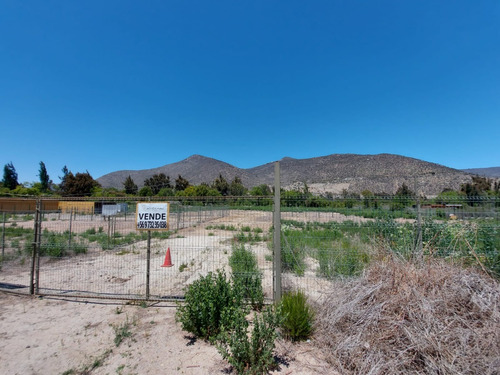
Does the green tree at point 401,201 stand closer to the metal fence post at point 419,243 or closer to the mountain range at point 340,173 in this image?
the metal fence post at point 419,243

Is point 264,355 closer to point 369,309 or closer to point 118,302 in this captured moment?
point 369,309

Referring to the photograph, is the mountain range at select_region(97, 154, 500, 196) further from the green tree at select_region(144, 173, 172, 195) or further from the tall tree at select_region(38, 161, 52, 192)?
the tall tree at select_region(38, 161, 52, 192)

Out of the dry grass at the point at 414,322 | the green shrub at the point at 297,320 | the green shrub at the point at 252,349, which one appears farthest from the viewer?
the green shrub at the point at 297,320

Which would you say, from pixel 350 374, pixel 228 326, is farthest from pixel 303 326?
pixel 228 326

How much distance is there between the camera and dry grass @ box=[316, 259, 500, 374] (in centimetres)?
306

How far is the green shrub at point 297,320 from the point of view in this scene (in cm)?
406

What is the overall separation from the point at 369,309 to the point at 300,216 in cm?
247

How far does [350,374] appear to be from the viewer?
10.9 ft

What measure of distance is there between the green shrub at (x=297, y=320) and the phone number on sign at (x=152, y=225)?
3.11m

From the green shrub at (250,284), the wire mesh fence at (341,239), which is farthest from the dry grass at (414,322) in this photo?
the green shrub at (250,284)

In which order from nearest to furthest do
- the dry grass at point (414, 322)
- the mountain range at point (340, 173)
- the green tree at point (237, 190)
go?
the dry grass at point (414, 322) → the green tree at point (237, 190) → the mountain range at point (340, 173)

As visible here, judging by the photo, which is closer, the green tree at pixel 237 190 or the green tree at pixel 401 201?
the green tree at pixel 401 201

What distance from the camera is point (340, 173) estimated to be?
64.0m

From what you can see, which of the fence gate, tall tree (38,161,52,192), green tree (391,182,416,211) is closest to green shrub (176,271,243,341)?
the fence gate
